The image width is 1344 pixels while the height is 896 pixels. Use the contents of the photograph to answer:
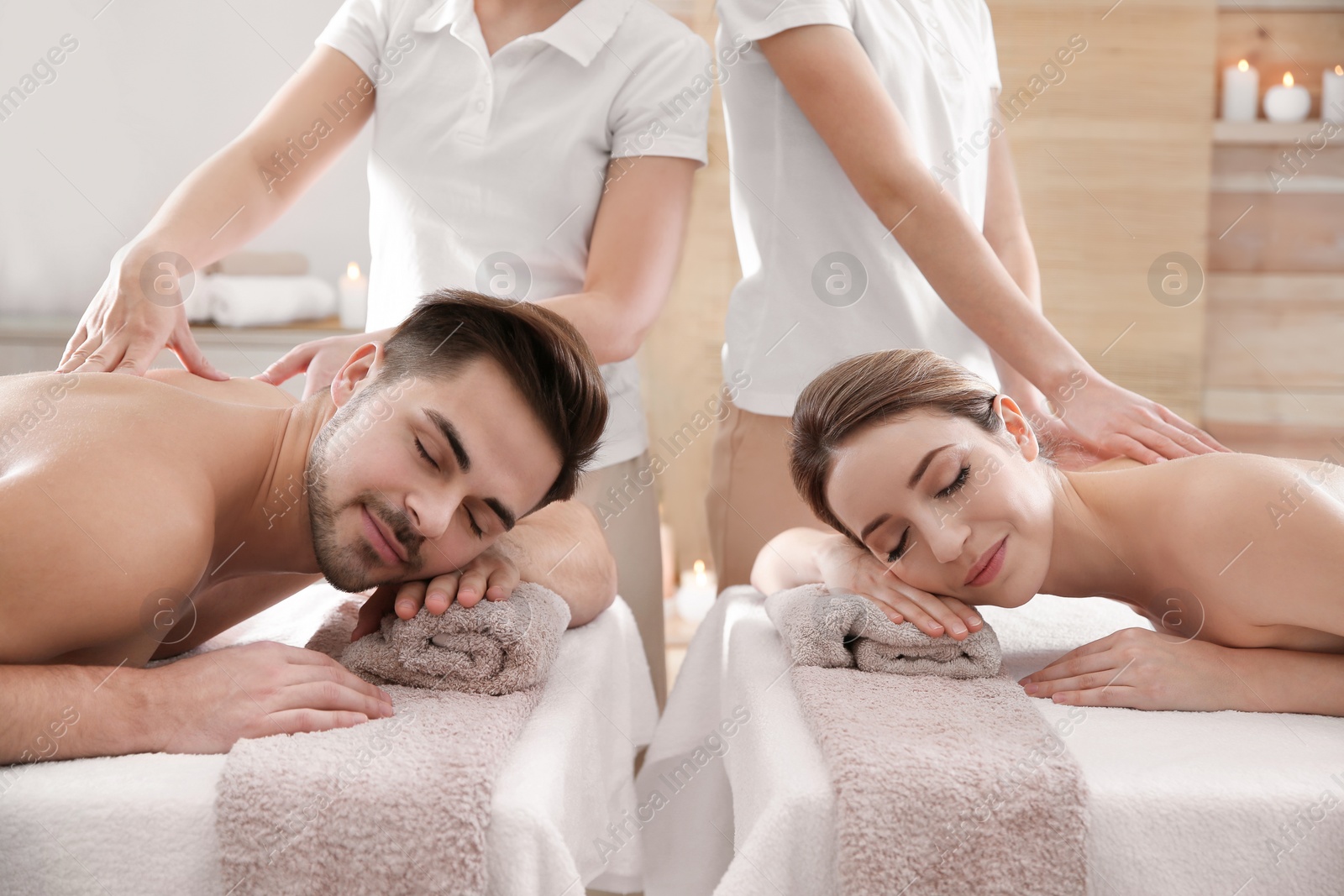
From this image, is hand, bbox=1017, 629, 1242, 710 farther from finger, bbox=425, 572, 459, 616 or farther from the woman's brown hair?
finger, bbox=425, 572, 459, 616

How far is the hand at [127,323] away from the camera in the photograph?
116 cm

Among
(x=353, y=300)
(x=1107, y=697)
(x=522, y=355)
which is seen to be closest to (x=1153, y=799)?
(x=1107, y=697)

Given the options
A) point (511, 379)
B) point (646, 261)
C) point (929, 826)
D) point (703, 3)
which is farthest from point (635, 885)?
point (703, 3)

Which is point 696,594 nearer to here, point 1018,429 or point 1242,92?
point 1018,429

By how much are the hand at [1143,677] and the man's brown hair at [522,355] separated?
0.50 metres

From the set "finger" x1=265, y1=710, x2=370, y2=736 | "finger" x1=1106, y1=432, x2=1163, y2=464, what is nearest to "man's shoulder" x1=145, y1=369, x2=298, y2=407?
"finger" x1=265, y1=710, x2=370, y2=736

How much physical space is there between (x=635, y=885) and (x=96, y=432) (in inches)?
25.0

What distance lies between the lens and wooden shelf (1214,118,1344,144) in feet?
7.98

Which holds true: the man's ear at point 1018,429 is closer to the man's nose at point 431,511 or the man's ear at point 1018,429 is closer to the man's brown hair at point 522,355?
the man's brown hair at point 522,355

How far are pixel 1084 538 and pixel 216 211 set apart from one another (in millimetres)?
1136

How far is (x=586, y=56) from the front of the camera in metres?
1.41

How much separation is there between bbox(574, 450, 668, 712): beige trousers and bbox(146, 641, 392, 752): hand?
25.7 inches

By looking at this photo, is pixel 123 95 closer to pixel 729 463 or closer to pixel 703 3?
pixel 703 3

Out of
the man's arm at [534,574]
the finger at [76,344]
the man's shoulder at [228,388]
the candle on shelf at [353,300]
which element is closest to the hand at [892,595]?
the man's arm at [534,574]
